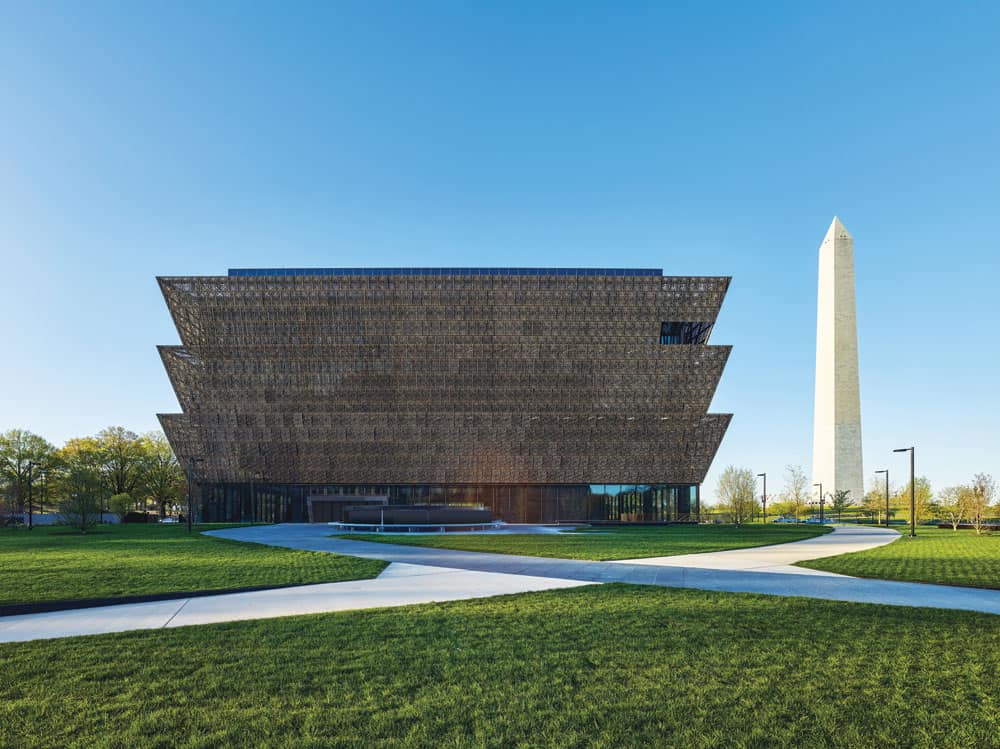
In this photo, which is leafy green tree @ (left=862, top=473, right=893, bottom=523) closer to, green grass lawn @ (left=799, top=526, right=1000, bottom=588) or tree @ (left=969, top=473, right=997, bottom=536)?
tree @ (left=969, top=473, right=997, bottom=536)

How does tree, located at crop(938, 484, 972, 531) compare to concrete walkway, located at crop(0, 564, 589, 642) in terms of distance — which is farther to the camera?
tree, located at crop(938, 484, 972, 531)

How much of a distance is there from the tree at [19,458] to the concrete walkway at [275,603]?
2957 inches

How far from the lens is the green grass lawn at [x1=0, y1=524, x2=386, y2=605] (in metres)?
15.5

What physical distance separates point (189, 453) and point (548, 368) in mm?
43363

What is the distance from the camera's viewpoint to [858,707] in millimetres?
6918

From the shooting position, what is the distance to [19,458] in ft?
246

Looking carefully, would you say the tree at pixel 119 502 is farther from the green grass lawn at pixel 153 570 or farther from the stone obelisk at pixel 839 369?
the stone obelisk at pixel 839 369

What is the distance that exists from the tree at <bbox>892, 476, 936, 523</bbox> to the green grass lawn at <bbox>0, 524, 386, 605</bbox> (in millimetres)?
74002

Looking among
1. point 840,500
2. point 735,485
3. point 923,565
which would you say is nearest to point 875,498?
point 840,500

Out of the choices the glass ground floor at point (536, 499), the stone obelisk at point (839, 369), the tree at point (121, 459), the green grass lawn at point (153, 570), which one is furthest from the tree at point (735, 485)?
the tree at point (121, 459)

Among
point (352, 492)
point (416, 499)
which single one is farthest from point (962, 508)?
point (352, 492)

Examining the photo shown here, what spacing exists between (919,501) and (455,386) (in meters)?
66.6

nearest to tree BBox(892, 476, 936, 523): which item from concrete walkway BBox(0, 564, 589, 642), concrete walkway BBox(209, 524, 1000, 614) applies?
concrete walkway BBox(209, 524, 1000, 614)

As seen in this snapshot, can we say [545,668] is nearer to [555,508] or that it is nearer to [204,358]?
[555,508]
